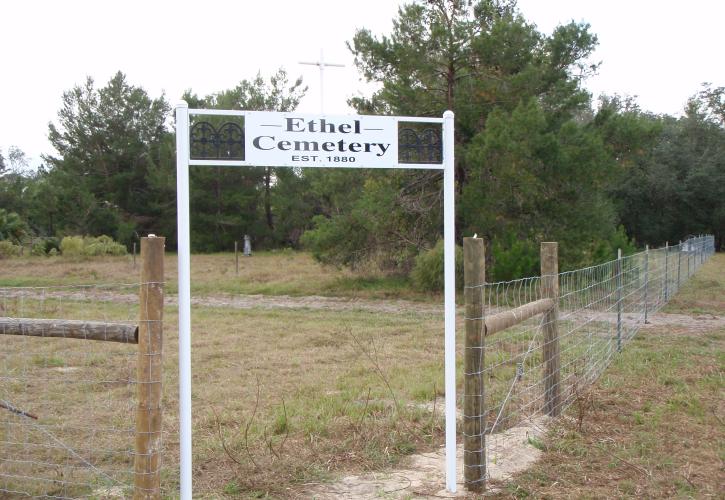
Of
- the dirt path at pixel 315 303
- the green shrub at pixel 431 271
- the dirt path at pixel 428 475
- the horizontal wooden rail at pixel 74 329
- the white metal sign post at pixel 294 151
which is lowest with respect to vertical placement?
the dirt path at pixel 428 475

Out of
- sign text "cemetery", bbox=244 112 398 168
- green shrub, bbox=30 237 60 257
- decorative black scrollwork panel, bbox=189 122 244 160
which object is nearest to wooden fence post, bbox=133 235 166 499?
decorative black scrollwork panel, bbox=189 122 244 160

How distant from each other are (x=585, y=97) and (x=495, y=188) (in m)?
3.27

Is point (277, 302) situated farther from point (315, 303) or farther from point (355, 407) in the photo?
point (355, 407)

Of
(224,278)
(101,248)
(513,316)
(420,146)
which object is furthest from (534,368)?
(101,248)

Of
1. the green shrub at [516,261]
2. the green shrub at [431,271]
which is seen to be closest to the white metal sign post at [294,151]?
the green shrub at [516,261]

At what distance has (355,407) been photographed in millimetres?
5441

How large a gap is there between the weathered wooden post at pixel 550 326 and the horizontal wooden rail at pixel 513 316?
7 centimetres

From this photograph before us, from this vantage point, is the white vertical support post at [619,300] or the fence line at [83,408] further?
the white vertical support post at [619,300]

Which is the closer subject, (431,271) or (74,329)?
(74,329)

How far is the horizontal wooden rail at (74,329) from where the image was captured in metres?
3.21

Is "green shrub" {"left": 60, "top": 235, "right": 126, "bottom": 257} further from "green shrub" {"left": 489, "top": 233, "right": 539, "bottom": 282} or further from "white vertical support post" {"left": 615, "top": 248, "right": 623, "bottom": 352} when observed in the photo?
"white vertical support post" {"left": 615, "top": 248, "right": 623, "bottom": 352}

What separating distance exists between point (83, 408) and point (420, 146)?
12.0ft

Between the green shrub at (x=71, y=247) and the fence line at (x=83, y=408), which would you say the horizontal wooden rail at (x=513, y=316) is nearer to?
the fence line at (x=83, y=408)

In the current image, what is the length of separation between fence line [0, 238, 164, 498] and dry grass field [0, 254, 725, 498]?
39 millimetres
